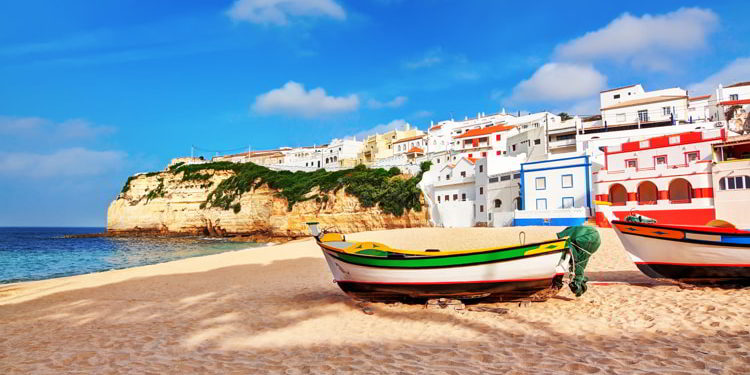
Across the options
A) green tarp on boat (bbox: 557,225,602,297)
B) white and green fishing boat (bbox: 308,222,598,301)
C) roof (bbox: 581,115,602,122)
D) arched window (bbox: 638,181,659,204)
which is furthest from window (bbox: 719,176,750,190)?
roof (bbox: 581,115,602,122)

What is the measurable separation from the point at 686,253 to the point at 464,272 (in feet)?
17.3

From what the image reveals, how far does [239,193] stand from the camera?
195ft

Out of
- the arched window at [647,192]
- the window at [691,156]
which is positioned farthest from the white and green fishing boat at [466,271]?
the arched window at [647,192]

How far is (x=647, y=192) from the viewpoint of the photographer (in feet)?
90.4

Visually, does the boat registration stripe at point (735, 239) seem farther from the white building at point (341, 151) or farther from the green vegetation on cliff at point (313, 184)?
the white building at point (341, 151)

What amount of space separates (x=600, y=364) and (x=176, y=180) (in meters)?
69.3

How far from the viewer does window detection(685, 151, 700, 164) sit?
80.6ft

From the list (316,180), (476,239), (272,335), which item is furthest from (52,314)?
(316,180)

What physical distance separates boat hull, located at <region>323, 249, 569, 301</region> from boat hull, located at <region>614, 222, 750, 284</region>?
3.09 meters

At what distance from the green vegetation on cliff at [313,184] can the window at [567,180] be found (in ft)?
53.5

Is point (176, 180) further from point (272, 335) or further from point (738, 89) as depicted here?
point (738, 89)

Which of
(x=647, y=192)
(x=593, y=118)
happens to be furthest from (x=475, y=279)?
(x=593, y=118)

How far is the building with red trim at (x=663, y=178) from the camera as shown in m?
24.0

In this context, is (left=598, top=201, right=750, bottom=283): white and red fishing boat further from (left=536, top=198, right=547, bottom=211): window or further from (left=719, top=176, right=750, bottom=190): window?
(left=536, top=198, right=547, bottom=211): window
